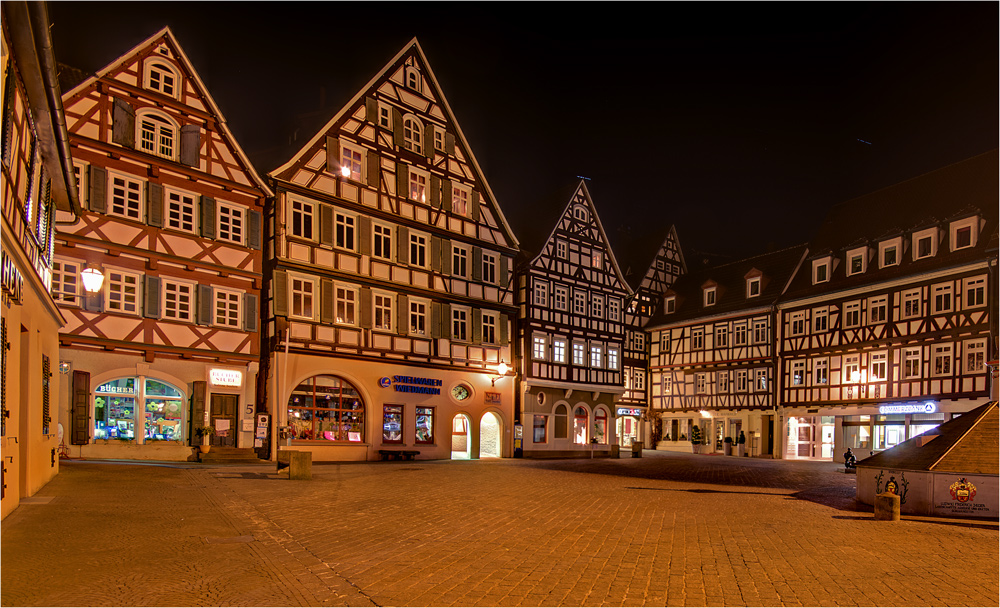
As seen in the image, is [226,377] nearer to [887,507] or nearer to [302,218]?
[302,218]

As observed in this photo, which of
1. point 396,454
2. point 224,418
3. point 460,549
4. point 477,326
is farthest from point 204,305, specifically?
point 460,549

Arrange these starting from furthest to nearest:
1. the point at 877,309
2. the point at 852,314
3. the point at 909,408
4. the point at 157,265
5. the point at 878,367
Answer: the point at 852,314 → the point at 877,309 → the point at 878,367 → the point at 909,408 → the point at 157,265

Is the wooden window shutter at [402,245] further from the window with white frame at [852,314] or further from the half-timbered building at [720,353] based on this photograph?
the window with white frame at [852,314]

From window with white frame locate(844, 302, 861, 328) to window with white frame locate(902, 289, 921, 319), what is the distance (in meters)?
2.59

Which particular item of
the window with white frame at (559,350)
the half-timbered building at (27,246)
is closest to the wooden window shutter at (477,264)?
the window with white frame at (559,350)

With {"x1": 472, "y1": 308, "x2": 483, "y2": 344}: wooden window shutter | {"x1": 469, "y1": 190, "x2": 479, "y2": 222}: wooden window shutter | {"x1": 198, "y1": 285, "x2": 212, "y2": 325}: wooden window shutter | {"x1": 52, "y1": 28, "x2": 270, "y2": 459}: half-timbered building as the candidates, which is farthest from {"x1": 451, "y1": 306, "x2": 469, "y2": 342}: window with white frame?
{"x1": 198, "y1": 285, "x2": 212, "y2": 325}: wooden window shutter

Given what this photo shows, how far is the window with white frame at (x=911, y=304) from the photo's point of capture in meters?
33.9

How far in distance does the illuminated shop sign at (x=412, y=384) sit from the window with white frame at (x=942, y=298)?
2240 cm

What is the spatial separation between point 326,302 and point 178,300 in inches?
203

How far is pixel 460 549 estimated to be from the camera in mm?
9141

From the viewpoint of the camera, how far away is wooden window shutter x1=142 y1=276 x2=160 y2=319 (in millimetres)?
22484

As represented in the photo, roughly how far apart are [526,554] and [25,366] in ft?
28.8

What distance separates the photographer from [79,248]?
69.8 feet

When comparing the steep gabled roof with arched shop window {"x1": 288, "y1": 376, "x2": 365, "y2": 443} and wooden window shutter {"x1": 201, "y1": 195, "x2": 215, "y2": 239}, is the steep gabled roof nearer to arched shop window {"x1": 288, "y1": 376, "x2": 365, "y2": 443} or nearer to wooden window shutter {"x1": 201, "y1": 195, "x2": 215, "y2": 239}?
wooden window shutter {"x1": 201, "y1": 195, "x2": 215, "y2": 239}
